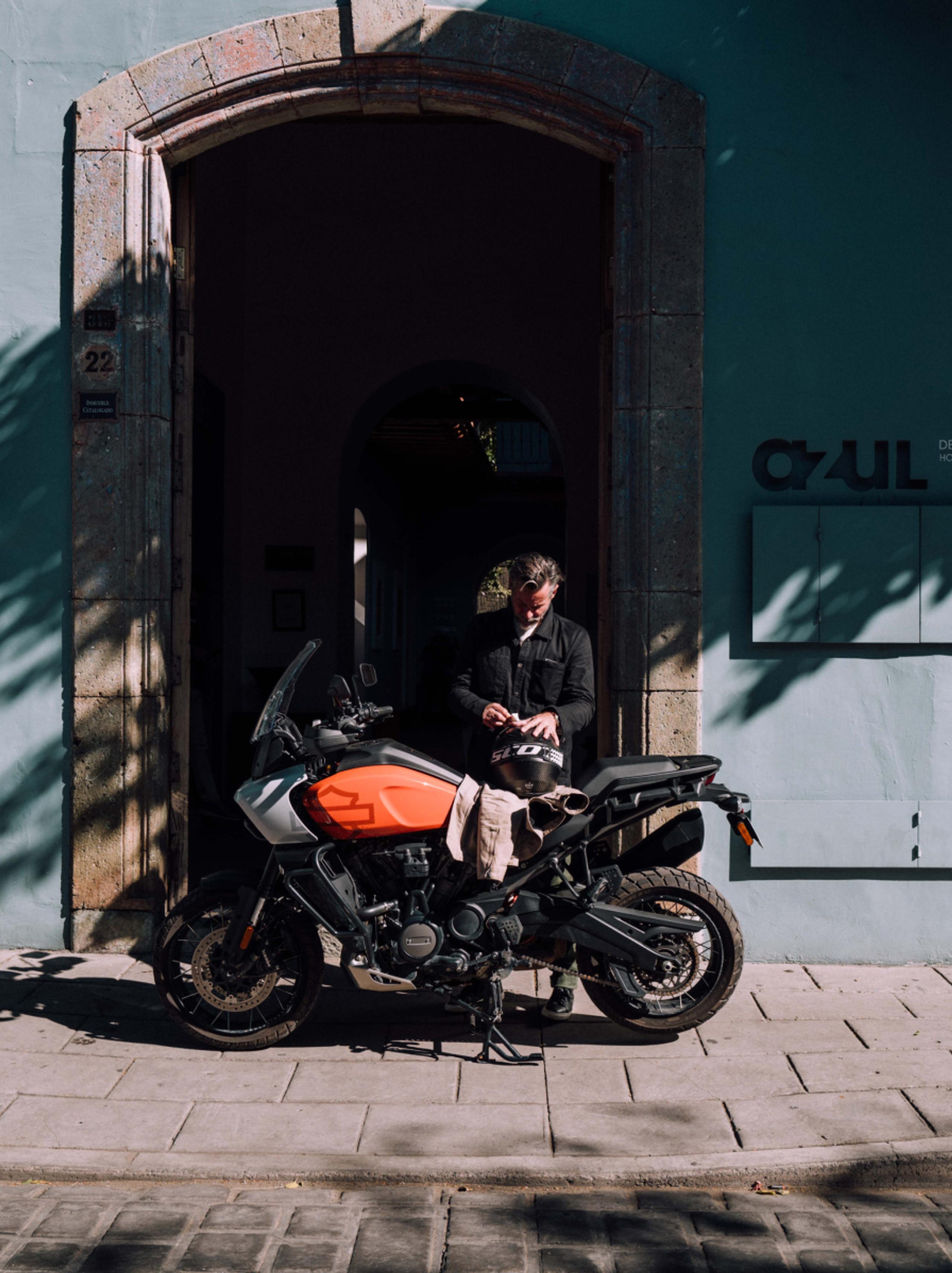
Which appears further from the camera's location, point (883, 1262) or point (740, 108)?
point (740, 108)

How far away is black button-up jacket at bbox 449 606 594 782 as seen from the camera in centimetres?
477

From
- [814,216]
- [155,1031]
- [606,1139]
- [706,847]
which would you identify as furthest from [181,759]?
[814,216]

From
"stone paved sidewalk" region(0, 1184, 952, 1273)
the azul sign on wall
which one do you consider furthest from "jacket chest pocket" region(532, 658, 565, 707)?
"stone paved sidewalk" region(0, 1184, 952, 1273)

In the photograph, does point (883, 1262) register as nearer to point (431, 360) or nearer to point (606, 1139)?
point (606, 1139)

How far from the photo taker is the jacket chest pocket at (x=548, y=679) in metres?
4.77

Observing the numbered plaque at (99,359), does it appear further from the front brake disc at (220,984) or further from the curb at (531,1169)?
the curb at (531,1169)

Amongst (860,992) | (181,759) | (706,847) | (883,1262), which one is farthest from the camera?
(181,759)

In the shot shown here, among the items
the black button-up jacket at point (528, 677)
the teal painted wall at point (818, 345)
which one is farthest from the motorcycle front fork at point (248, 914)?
the teal painted wall at point (818, 345)

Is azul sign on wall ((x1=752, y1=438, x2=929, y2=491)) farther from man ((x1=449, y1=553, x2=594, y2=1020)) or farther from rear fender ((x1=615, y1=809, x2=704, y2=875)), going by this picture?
rear fender ((x1=615, y1=809, x2=704, y2=875))

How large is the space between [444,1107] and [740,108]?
4350mm

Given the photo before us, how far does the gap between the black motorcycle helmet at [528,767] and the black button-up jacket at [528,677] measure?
17.5 inches

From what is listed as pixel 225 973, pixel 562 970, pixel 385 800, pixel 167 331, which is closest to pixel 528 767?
pixel 385 800

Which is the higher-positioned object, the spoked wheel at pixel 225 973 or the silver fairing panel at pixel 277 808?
the silver fairing panel at pixel 277 808

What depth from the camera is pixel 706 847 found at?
5449 millimetres
